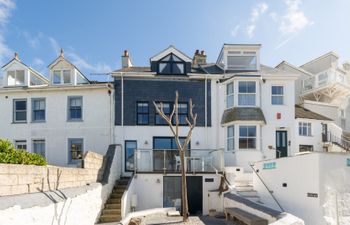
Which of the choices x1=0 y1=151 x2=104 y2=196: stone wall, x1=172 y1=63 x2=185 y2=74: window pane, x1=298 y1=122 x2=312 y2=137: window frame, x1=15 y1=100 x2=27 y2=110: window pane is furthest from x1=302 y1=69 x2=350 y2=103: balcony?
x1=15 y1=100 x2=27 y2=110: window pane

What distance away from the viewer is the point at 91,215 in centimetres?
1089

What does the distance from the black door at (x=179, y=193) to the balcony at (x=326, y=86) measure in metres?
18.3

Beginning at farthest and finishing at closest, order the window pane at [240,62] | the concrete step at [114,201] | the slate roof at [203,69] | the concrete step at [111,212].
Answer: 1. the window pane at [240,62]
2. the slate roof at [203,69]
3. the concrete step at [114,201]
4. the concrete step at [111,212]

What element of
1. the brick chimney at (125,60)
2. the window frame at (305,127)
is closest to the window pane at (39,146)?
the brick chimney at (125,60)

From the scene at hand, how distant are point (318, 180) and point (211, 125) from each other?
9.63 metres

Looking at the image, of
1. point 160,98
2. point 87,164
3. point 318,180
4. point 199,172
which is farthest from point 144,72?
point 318,180

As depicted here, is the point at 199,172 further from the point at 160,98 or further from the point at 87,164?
the point at 87,164

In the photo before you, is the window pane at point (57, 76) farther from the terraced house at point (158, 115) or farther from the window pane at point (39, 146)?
the window pane at point (39, 146)

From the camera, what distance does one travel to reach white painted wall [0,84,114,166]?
18359mm

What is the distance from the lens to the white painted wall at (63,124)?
18.4 m

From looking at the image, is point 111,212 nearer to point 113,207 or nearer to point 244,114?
point 113,207

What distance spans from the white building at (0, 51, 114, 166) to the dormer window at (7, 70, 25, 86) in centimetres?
41

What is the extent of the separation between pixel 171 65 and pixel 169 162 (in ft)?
21.7

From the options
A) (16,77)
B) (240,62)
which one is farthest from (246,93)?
(16,77)
